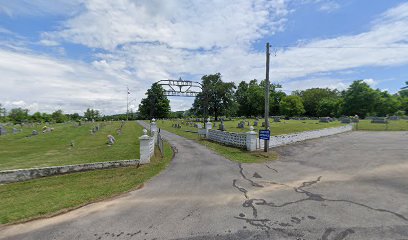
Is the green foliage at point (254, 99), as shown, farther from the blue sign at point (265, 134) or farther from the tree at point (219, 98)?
the blue sign at point (265, 134)

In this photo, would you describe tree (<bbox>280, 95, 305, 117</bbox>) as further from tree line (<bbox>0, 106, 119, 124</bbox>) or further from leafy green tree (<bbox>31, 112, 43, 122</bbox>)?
leafy green tree (<bbox>31, 112, 43, 122</bbox>)

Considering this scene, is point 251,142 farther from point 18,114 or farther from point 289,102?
point 18,114

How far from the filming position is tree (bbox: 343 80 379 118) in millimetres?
71875

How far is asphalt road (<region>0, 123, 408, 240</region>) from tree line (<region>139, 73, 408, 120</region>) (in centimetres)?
4014

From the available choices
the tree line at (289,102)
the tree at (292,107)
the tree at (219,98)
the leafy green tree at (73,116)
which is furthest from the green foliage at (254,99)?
the leafy green tree at (73,116)

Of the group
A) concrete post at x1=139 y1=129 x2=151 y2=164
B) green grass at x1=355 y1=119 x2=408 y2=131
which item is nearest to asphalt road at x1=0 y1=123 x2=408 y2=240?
concrete post at x1=139 y1=129 x2=151 y2=164

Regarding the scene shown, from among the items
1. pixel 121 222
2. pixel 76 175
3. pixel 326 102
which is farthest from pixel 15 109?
pixel 326 102

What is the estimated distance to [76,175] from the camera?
1034 centimetres

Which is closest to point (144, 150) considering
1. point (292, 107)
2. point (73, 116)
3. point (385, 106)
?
point (385, 106)

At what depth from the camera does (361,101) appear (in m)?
72.7

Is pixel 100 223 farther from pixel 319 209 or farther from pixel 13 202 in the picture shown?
pixel 319 209

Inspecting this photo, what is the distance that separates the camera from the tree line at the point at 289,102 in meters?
68.8

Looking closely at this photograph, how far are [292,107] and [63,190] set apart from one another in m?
90.1

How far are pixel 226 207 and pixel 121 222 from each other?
2.76 meters
